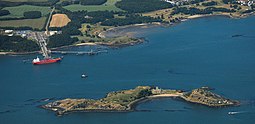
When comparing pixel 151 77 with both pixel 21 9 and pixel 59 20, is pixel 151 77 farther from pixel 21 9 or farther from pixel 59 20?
pixel 21 9

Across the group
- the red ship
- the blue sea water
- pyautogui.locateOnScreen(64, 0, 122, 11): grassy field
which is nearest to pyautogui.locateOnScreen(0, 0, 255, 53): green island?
pyautogui.locateOnScreen(64, 0, 122, 11): grassy field

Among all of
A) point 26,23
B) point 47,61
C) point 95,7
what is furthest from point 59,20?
point 47,61

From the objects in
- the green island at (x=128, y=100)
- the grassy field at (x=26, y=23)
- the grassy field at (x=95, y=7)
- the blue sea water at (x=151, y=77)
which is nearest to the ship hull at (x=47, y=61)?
the blue sea water at (x=151, y=77)

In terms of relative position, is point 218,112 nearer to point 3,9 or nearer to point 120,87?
point 120,87

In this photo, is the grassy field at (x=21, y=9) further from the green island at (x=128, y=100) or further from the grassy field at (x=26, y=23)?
the green island at (x=128, y=100)

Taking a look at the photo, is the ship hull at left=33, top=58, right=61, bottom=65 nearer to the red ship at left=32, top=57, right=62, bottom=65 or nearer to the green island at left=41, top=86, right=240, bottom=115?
the red ship at left=32, top=57, right=62, bottom=65

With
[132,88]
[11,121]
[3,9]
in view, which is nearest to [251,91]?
[132,88]
